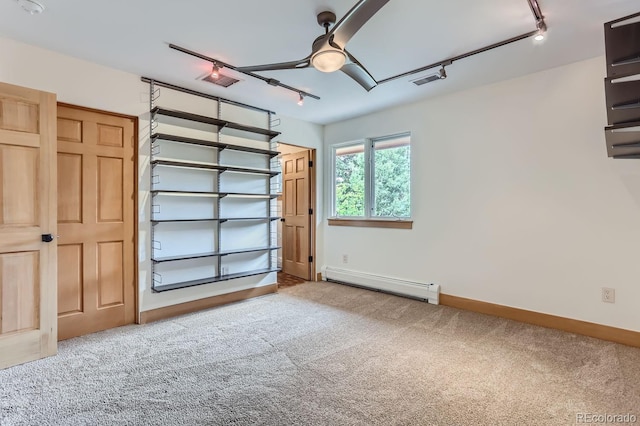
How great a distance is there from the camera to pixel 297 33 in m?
2.38

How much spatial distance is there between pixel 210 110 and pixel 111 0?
5.58 feet

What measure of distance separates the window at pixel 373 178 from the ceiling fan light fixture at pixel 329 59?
230 centimetres

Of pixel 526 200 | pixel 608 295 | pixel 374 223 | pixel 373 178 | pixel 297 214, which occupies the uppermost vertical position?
pixel 373 178

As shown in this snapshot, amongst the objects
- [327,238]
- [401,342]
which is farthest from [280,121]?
[401,342]

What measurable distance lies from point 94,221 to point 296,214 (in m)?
2.89

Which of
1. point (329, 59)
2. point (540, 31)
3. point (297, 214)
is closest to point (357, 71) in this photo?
point (329, 59)

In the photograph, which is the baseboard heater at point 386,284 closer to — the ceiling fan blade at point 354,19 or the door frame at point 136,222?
the door frame at point 136,222

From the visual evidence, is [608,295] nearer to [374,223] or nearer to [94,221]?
[374,223]

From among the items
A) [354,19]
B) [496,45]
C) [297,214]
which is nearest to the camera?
[354,19]

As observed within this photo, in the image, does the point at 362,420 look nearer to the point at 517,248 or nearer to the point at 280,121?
the point at 517,248

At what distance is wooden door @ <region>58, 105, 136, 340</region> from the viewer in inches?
110

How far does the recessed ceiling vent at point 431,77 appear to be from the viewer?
2971 millimetres

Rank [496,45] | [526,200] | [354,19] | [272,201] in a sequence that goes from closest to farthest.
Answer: [354,19] → [496,45] → [526,200] → [272,201]

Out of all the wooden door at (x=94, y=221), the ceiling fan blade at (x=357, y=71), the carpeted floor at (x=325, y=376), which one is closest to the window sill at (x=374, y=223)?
the carpeted floor at (x=325, y=376)
